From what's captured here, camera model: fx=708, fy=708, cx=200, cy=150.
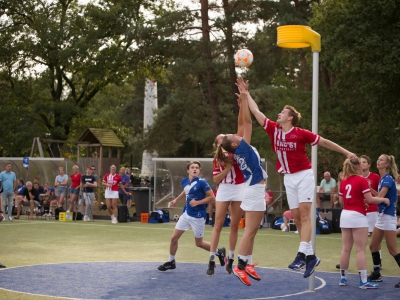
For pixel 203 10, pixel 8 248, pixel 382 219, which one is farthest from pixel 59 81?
pixel 382 219

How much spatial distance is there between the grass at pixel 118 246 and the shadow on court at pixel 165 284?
0.88 meters

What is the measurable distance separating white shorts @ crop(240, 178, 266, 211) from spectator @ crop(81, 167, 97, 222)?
1718 centimetres

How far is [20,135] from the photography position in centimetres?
4409

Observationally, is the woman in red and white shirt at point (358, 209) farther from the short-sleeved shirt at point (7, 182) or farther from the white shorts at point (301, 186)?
the short-sleeved shirt at point (7, 182)

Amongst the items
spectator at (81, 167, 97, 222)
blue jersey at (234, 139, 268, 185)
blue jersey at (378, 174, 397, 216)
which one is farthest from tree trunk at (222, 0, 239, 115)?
blue jersey at (234, 139, 268, 185)

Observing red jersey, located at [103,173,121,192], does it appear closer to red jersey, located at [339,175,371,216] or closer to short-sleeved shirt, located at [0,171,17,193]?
short-sleeved shirt, located at [0,171,17,193]

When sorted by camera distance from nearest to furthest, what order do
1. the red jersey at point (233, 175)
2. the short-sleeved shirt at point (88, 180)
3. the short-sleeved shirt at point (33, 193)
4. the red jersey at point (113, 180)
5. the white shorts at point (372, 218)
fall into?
the red jersey at point (233, 175) → the white shorts at point (372, 218) → the red jersey at point (113, 180) → the short-sleeved shirt at point (88, 180) → the short-sleeved shirt at point (33, 193)

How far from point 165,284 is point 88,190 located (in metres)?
16.3

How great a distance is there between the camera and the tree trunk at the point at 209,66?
3746cm

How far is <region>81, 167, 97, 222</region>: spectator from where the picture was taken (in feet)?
89.8

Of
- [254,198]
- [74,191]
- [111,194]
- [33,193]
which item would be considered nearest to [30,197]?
[33,193]

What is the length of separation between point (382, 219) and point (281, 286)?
226 cm

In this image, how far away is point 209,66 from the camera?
3797 cm

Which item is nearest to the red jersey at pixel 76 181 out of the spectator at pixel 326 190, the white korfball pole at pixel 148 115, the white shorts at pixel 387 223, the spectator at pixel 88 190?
the spectator at pixel 88 190
